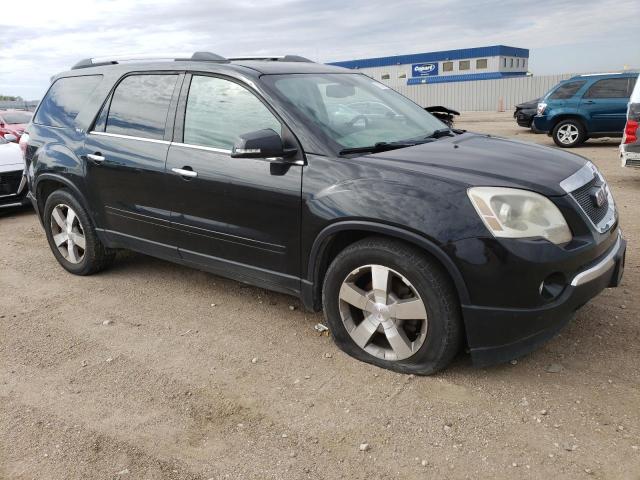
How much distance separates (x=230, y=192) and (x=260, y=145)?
0.51 metres

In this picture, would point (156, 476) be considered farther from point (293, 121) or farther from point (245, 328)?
point (293, 121)

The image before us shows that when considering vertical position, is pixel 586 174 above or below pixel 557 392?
above

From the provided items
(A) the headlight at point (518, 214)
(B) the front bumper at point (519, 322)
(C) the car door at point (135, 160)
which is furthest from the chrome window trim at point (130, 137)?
(B) the front bumper at point (519, 322)

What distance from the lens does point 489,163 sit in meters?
3.26

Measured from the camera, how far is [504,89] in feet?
110

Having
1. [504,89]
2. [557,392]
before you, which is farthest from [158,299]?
[504,89]

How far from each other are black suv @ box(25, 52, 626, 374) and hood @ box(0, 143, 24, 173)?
12.1 ft

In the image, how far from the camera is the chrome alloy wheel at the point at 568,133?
13.5 metres

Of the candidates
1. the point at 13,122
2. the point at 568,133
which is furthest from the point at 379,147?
the point at 13,122

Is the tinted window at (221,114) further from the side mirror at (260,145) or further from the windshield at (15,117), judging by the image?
the windshield at (15,117)

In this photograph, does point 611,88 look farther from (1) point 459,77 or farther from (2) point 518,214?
(1) point 459,77

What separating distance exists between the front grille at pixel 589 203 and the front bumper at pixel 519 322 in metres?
0.25

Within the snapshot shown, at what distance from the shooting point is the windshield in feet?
47.3

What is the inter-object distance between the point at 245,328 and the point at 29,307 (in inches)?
73.9
